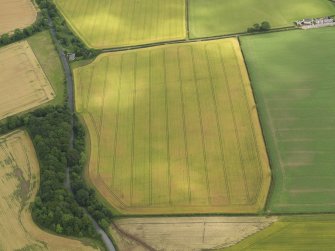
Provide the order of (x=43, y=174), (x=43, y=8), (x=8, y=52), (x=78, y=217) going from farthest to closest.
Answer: (x=43, y=8)
(x=8, y=52)
(x=43, y=174)
(x=78, y=217)

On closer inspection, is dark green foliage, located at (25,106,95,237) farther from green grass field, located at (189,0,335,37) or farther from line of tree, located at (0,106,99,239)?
green grass field, located at (189,0,335,37)

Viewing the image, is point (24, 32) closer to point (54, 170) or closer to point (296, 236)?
point (54, 170)

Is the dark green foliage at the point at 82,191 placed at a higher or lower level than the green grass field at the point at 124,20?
lower

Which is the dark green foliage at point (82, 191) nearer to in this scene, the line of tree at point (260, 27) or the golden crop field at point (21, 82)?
the golden crop field at point (21, 82)

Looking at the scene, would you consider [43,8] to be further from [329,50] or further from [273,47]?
[329,50]

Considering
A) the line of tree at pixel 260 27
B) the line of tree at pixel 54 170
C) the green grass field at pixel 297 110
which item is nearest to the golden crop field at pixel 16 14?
the line of tree at pixel 54 170

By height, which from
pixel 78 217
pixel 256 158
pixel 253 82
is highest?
pixel 253 82

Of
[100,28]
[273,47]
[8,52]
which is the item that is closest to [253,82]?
[273,47]
